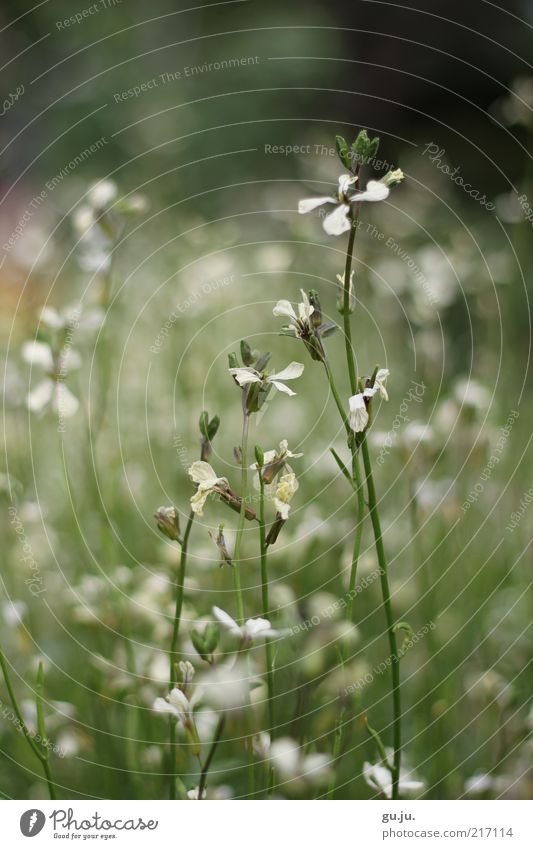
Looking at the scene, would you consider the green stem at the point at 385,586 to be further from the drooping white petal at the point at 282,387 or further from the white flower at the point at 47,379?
the white flower at the point at 47,379

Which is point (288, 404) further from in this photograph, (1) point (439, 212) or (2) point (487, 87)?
(2) point (487, 87)

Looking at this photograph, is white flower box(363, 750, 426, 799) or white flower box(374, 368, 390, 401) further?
white flower box(363, 750, 426, 799)

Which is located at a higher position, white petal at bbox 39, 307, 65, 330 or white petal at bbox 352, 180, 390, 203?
white petal at bbox 39, 307, 65, 330

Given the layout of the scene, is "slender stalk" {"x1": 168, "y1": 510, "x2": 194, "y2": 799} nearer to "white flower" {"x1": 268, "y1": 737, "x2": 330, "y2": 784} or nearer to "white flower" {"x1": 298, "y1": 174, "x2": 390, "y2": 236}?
"white flower" {"x1": 268, "y1": 737, "x2": 330, "y2": 784}
